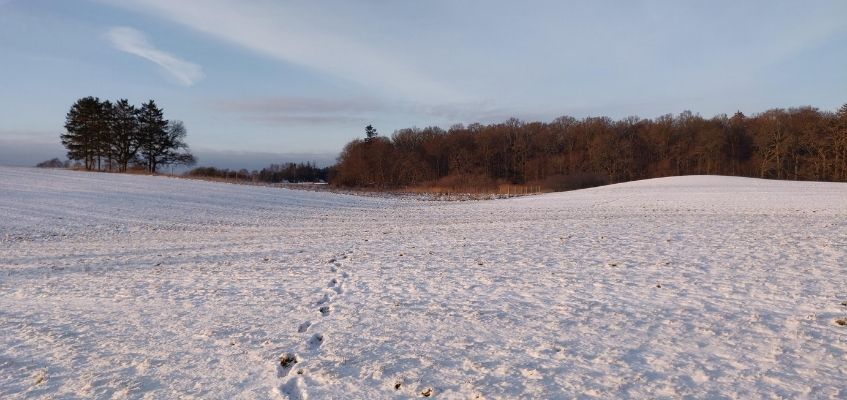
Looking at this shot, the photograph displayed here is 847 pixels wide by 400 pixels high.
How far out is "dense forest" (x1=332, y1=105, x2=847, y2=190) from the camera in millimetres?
74938

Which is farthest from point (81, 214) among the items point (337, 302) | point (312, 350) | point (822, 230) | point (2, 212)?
point (822, 230)

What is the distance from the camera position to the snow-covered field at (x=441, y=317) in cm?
516

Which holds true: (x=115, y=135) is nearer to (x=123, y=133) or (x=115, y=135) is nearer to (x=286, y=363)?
(x=123, y=133)

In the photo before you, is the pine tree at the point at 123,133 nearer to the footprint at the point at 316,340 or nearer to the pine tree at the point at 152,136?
the pine tree at the point at 152,136

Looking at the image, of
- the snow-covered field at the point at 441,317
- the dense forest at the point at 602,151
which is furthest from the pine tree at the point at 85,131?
the snow-covered field at the point at 441,317

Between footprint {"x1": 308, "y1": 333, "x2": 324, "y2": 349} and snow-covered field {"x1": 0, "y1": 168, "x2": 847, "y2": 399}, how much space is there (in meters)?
0.05

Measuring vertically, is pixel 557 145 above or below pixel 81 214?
above

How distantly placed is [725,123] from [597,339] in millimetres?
Result: 112732

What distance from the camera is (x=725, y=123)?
99.5 meters

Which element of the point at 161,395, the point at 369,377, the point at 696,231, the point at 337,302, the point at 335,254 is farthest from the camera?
the point at 696,231

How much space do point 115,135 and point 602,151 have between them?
265 feet

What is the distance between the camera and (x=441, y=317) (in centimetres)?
729

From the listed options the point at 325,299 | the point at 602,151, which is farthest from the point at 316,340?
the point at 602,151

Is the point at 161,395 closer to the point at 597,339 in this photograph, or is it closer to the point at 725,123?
the point at 597,339
